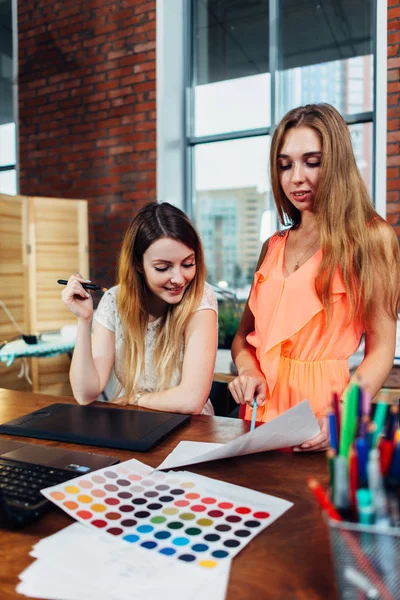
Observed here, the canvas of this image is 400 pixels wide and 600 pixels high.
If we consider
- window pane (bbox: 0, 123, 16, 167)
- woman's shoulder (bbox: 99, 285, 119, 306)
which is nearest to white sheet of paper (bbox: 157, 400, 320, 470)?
woman's shoulder (bbox: 99, 285, 119, 306)

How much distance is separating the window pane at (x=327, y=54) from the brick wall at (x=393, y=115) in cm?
32

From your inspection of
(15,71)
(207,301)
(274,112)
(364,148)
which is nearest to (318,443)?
(207,301)

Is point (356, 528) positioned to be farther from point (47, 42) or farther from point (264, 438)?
point (47, 42)

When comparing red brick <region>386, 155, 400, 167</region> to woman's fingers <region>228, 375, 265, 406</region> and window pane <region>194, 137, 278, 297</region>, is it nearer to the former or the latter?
window pane <region>194, 137, 278, 297</region>

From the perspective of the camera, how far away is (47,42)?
178 inches

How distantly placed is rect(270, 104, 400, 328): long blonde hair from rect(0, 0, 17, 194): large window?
4.10 meters

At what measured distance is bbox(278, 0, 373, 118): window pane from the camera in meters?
3.54

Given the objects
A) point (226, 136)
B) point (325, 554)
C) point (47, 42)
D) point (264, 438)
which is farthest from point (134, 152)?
point (325, 554)

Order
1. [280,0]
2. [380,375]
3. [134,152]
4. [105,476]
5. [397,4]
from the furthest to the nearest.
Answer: [134,152], [280,0], [397,4], [380,375], [105,476]

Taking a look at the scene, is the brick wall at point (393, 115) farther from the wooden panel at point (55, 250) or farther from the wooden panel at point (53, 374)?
the wooden panel at point (53, 374)

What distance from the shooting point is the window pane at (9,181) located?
487cm

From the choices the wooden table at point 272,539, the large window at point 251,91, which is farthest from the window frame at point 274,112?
the wooden table at point 272,539

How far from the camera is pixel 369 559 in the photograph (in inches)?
17.7

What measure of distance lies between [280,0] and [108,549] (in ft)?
13.4
